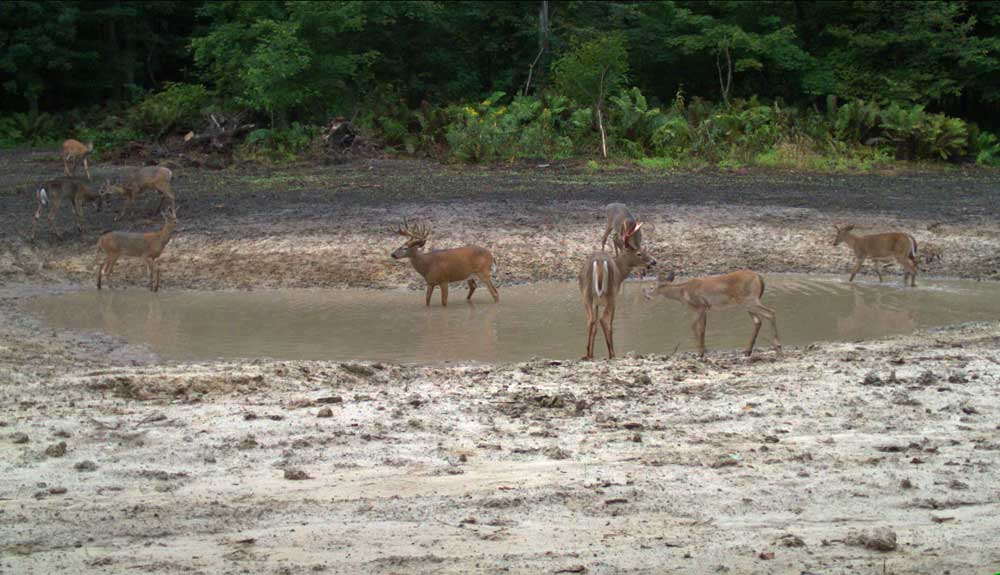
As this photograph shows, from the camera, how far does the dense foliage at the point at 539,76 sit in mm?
28141

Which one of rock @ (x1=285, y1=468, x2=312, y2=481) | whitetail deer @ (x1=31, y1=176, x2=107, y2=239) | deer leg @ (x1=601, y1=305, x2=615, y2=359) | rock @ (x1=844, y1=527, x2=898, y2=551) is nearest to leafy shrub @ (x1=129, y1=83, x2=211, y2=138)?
whitetail deer @ (x1=31, y1=176, x2=107, y2=239)

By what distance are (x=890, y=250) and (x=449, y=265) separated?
622 centimetres

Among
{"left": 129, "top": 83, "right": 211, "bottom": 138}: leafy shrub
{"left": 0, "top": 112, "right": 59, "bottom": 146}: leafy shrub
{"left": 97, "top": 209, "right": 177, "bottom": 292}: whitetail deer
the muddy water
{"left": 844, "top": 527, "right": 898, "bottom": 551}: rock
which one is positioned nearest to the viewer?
{"left": 844, "top": 527, "right": 898, "bottom": 551}: rock

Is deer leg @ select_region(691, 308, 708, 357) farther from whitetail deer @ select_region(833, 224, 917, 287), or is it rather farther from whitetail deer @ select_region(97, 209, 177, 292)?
whitetail deer @ select_region(97, 209, 177, 292)

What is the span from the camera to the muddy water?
41.2ft

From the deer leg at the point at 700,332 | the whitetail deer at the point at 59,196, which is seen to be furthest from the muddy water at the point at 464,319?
the whitetail deer at the point at 59,196

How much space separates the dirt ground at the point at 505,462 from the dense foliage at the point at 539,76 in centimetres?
1636

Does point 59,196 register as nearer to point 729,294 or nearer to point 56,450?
point 729,294

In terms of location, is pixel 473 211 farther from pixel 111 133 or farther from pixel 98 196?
pixel 111 133

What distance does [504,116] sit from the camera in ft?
94.8

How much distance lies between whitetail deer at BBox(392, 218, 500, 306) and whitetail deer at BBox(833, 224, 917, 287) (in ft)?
17.3

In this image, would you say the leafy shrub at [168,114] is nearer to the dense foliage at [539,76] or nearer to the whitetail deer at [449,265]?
the dense foliage at [539,76]

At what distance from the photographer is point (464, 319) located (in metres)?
14.5

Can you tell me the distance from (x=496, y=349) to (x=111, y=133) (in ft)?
76.6
